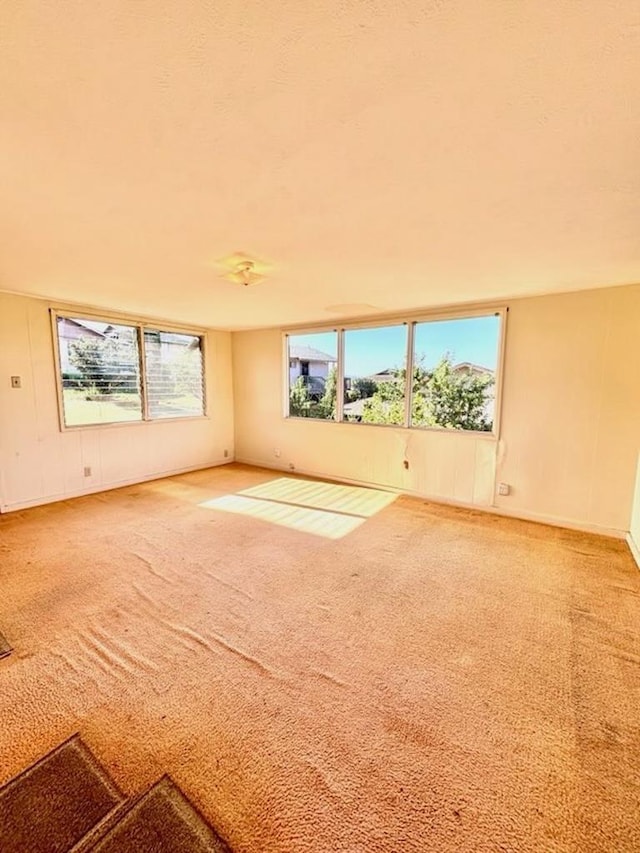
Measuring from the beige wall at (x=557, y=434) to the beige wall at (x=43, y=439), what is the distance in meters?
3.27

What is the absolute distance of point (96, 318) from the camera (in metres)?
4.45

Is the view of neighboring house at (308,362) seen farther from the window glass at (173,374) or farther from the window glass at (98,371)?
the window glass at (98,371)

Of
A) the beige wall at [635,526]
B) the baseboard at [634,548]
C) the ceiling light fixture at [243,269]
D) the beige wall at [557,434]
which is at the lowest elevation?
the baseboard at [634,548]

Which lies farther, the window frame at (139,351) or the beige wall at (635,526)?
the window frame at (139,351)

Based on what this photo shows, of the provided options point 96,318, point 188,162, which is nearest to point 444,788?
point 188,162

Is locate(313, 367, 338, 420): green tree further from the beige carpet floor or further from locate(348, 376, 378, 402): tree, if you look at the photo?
the beige carpet floor

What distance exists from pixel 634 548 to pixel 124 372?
572cm

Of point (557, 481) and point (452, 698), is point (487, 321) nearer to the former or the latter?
point (557, 481)

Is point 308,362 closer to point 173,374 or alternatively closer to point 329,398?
point 329,398

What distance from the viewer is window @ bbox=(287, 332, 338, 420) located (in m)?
5.18

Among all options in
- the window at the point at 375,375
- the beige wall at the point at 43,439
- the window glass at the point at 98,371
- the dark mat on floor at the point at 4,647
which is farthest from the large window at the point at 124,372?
the dark mat on floor at the point at 4,647

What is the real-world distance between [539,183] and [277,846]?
2617 mm

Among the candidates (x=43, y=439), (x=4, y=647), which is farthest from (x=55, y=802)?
(x=43, y=439)

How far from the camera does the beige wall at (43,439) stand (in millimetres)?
3832
